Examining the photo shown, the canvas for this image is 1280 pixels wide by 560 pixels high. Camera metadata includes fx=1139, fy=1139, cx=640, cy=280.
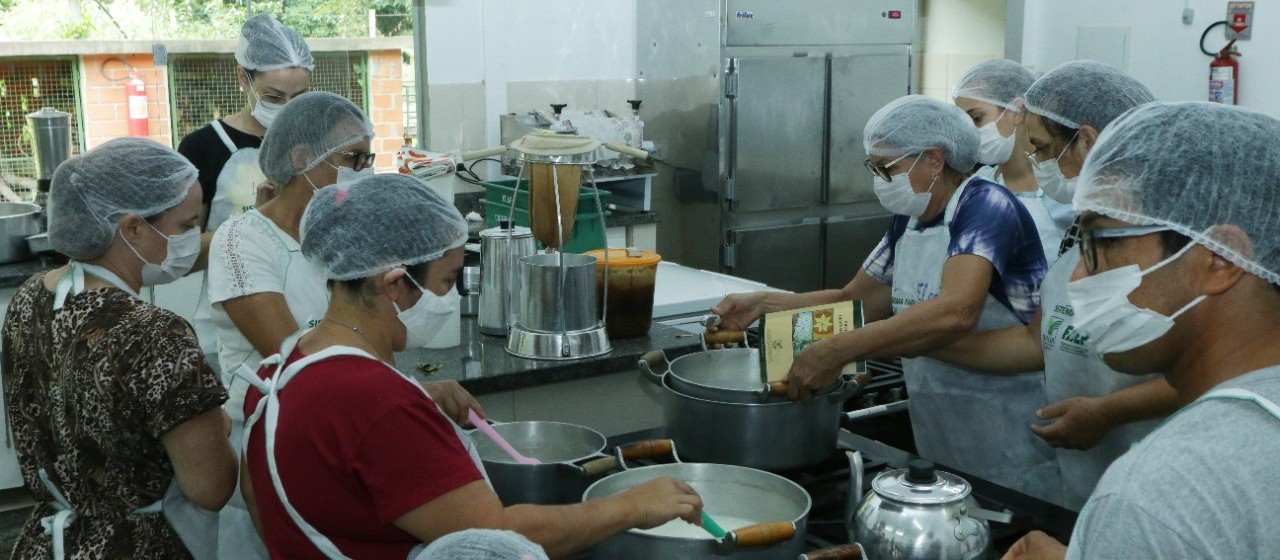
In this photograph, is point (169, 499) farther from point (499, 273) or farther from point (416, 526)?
point (499, 273)


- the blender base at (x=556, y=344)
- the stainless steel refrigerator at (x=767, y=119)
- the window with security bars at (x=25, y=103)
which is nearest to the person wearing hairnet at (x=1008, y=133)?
the blender base at (x=556, y=344)

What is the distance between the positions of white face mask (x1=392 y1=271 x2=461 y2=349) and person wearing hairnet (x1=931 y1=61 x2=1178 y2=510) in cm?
109

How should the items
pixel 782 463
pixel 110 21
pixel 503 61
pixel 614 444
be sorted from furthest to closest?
1. pixel 503 61
2. pixel 110 21
3. pixel 614 444
4. pixel 782 463

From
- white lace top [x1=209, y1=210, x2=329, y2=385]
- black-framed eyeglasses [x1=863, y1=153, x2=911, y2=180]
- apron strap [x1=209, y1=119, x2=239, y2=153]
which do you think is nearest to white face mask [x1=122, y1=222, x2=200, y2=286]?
white lace top [x1=209, y1=210, x2=329, y2=385]

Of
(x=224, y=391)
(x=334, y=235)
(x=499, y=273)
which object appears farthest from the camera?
(x=499, y=273)

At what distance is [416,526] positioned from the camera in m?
1.39

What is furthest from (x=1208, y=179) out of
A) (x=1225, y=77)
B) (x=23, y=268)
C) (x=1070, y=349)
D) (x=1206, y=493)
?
(x=1225, y=77)

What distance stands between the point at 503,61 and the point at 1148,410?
11.4ft

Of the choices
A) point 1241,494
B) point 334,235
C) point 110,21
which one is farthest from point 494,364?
point 110,21

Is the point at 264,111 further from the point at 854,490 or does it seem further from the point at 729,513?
the point at 854,490

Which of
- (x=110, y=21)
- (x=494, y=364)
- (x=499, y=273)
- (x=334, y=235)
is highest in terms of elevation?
(x=110, y=21)

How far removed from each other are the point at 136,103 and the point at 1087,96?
12.5 ft

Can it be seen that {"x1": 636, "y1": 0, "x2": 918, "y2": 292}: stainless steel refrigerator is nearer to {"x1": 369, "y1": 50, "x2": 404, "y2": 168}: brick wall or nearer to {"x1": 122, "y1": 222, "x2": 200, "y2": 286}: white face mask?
{"x1": 369, "y1": 50, "x2": 404, "y2": 168}: brick wall

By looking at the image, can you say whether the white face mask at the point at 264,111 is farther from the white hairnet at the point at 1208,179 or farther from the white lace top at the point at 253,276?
the white hairnet at the point at 1208,179
